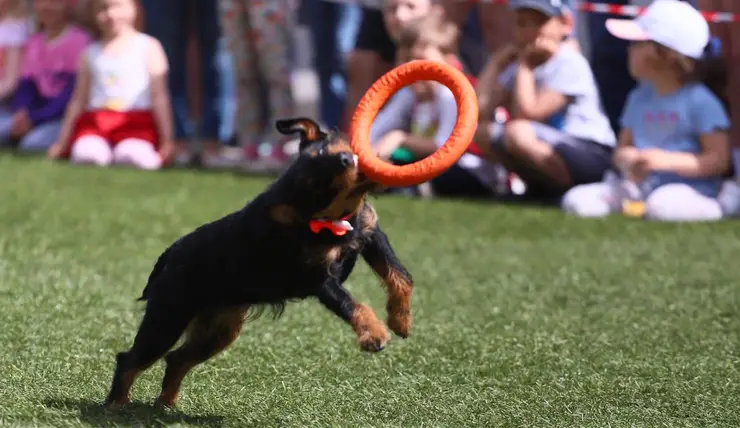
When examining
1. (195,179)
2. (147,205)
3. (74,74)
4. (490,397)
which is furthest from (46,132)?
(490,397)

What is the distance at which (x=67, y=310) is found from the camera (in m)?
5.52

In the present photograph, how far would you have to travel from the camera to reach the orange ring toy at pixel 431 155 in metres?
3.53

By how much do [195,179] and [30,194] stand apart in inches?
57.8

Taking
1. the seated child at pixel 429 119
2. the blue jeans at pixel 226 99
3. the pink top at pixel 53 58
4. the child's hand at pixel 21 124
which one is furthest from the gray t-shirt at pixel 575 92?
the child's hand at pixel 21 124

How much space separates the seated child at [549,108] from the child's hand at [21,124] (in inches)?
211

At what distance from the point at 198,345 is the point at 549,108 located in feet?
16.8

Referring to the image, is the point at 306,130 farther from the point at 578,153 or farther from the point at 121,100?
the point at 121,100

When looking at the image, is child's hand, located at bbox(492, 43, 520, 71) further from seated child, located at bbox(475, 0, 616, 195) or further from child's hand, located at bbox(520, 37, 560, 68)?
child's hand, located at bbox(520, 37, 560, 68)

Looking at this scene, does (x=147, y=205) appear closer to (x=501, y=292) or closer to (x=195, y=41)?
(x=501, y=292)

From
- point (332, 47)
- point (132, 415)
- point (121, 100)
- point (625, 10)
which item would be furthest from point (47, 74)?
point (132, 415)

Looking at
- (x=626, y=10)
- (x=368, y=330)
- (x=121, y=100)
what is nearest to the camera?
(x=368, y=330)

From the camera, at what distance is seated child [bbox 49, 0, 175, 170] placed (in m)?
10.8

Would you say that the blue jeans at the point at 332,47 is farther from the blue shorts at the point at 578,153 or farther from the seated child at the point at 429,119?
the blue shorts at the point at 578,153

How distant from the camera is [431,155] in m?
3.81
